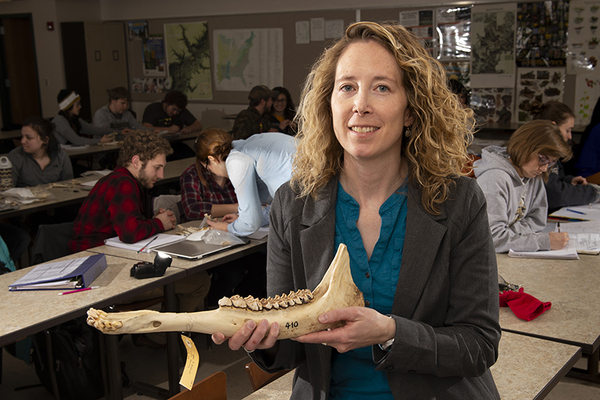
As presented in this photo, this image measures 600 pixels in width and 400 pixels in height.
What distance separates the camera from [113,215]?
2.88 metres

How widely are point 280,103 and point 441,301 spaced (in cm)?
577

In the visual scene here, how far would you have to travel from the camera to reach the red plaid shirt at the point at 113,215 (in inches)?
113

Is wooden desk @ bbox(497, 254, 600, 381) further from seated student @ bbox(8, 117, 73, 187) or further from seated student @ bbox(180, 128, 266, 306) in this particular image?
seated student @ bbox(8, 117, 73, 187)

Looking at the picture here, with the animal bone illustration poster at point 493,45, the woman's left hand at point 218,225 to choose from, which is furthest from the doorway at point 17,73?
the woman's left hand at point 218,225

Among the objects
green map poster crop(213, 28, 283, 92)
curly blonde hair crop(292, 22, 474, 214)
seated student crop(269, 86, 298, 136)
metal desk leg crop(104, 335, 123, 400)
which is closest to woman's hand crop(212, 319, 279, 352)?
curly blonde hair crop(292, 22, 474, 214)

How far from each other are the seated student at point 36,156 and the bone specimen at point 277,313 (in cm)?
392

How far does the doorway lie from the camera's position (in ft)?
33.5

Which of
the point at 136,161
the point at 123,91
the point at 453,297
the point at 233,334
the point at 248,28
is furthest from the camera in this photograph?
the point at 248,28

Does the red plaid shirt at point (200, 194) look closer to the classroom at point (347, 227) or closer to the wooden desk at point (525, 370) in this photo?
the classroom at point (347, 227)

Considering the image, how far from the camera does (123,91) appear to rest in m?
6.96

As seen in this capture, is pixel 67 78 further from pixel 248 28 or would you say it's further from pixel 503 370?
pixel 503 370

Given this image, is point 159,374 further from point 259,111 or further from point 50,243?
point 259,111

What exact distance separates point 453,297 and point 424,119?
1.18 ft

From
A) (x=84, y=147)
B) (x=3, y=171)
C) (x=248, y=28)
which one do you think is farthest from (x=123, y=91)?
(x=3, y=171)
